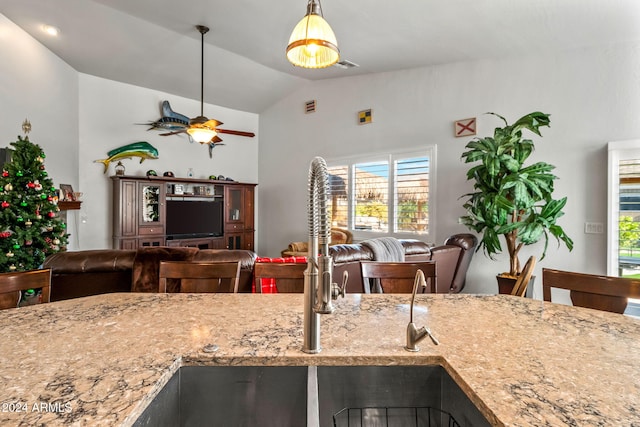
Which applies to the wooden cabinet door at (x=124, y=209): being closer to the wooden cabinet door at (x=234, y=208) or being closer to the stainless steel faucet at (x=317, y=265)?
the wooden cabinet door at (x=234, y=208)

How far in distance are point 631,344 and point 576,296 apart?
0.59 metres

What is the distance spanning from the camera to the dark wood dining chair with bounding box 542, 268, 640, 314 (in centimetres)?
137

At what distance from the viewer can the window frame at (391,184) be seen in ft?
16.0

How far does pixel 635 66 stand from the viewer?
3.47 meters

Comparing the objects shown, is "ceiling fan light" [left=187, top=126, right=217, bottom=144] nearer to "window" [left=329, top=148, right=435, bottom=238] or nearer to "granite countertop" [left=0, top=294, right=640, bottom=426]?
"window" [left=329, top=148, right=435, bottom=238]

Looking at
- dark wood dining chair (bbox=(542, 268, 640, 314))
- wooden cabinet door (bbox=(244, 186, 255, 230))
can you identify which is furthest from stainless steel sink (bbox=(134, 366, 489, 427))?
wooden cabinet door (bbox=(244, 186, 255, 230))

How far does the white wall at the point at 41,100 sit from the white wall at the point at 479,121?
3.51 m

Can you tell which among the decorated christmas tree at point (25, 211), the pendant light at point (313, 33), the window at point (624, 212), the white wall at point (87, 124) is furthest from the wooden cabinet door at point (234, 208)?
the window at point (624, 212)

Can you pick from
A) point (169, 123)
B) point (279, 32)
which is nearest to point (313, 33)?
point (279, 32)

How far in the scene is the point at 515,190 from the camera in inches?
134

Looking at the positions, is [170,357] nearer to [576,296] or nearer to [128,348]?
[128,348]

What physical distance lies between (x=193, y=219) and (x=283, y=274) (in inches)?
203

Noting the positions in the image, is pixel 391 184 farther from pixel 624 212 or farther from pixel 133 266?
pixel 133 266

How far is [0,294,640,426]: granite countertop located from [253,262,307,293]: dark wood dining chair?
31 cm
